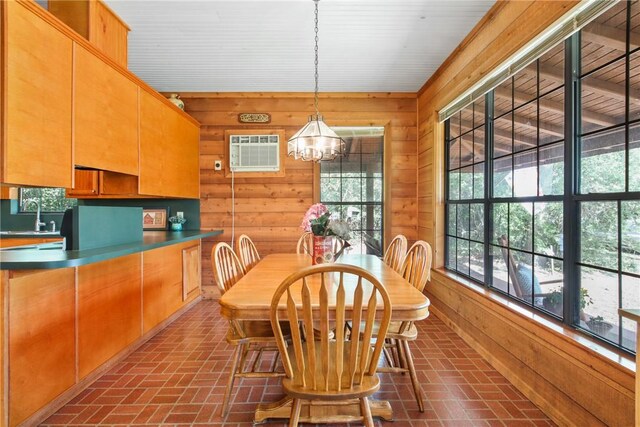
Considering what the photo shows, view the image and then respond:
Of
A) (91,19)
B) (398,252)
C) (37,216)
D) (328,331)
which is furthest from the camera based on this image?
(37,216)

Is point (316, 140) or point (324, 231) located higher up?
point (316, 140)

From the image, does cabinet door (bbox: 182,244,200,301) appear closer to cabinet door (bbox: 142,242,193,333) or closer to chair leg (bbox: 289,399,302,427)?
cabinet door (bbox: 142,242,193,333)

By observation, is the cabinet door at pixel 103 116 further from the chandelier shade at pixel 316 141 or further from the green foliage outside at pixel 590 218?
the green foliage outside at pixel 590 218

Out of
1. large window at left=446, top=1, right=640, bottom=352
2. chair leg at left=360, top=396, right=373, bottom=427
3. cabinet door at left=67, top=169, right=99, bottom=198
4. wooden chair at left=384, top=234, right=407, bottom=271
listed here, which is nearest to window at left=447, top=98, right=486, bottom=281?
large window at left=446, top=1, right=640, bottom=352

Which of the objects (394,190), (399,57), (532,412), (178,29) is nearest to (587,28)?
(399,57)

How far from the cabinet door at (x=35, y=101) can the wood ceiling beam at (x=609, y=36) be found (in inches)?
117

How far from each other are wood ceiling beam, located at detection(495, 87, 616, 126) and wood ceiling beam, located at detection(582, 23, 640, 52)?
302 mm

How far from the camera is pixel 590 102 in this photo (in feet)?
5.34

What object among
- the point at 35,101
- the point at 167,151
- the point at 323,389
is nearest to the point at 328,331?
the point at 323,389

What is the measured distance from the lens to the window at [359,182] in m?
4.09

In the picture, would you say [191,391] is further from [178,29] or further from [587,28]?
[587,28]

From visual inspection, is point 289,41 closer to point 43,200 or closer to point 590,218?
point 590,218

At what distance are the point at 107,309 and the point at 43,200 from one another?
234 cm

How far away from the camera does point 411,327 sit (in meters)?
1.87
